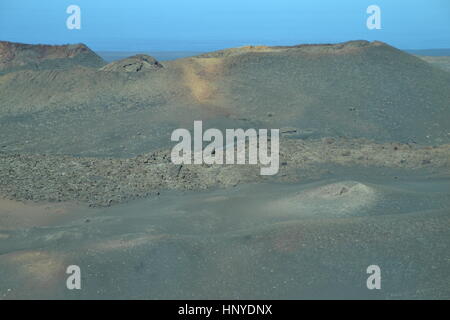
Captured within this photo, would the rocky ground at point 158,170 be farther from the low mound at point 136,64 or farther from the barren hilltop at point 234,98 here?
the low mound at point 136,64

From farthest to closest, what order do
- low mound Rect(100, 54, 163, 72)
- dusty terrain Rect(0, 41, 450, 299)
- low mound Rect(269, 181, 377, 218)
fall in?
low mound Rect(100, 54, 163, 72), low mound Rect(269, 181, 377, 218), dusty terrain Rect(0, 41, 450, 299)

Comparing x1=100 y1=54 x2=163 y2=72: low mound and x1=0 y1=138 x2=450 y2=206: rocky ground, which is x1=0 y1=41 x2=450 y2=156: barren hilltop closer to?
x1=100 y1=54 x2=163 y2=72: low mound

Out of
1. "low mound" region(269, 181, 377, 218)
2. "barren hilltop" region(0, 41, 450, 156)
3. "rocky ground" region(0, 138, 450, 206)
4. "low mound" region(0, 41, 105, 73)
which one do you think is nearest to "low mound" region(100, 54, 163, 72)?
"barren hilltop" region(0, 41, 450, 156)

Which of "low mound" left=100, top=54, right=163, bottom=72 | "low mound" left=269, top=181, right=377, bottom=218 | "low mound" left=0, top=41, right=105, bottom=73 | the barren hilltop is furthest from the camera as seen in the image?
"low mound" left=0, top=41, right=105, bottom=73

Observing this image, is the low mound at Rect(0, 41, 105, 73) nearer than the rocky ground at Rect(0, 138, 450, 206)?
No

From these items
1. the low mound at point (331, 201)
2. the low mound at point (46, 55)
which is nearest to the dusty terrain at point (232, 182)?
the low mound at point (331, 201)

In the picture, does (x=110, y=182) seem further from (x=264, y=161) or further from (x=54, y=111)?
(x=54, y=111)
